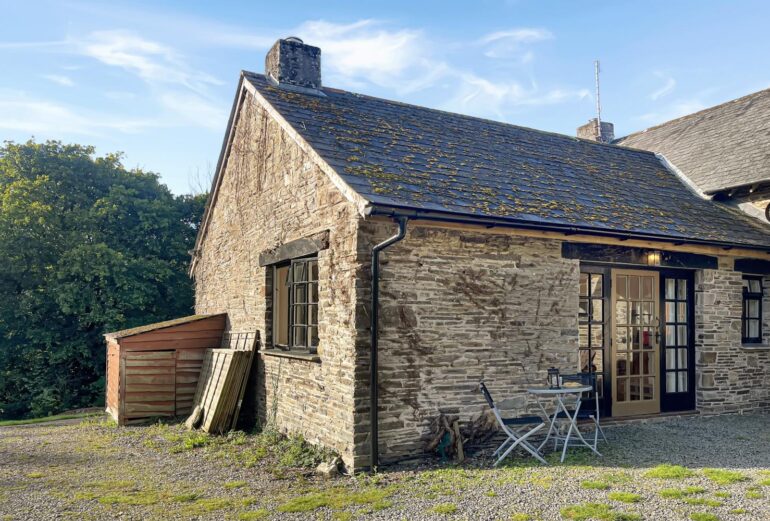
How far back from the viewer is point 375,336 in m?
7.02

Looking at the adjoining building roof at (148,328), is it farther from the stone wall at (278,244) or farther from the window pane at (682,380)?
the window pane at (682,380)

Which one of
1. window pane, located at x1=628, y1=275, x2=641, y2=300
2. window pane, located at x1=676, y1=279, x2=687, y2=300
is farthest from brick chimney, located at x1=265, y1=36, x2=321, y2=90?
window pane, located at x1=676, y1=279, x2=687, y2=300

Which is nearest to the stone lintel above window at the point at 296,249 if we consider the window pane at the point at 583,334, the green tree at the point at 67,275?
the window pane at the point at 583,334

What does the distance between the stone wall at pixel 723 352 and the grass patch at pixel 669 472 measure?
12.9 ft

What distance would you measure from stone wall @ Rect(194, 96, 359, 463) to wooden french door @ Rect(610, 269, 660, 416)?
14.5 ft

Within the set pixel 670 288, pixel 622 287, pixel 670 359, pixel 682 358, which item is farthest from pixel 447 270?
pixel 682 358

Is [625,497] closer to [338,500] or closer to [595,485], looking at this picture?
[595,485]

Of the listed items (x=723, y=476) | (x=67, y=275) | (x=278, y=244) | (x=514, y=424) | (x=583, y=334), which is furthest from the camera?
(x=67, y=275)

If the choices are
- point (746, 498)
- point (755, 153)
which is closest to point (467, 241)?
point (746, 498)

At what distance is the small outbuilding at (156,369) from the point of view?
10703mm

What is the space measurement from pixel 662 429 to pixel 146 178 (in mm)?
17865

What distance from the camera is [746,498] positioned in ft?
17.9

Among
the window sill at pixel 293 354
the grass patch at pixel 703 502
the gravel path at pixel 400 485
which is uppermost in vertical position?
the window sill at pixel 293 354

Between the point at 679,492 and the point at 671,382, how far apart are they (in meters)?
4.74
